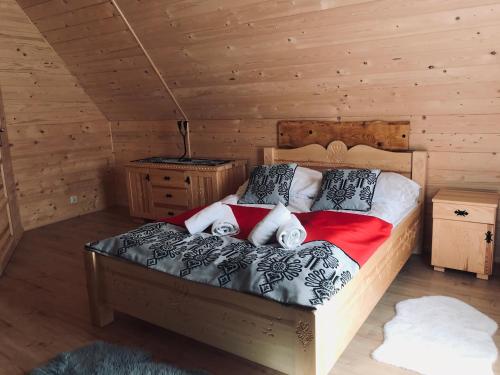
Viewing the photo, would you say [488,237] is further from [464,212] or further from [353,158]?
[353,158]

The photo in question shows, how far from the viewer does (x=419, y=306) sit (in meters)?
2.56

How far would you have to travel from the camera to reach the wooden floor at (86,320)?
2139mm

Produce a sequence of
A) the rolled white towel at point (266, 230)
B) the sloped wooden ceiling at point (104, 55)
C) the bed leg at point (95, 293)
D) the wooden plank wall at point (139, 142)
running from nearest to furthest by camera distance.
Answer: the rolled white towel at point (266, 230) → the bed leg at point (95, 293) → the sloped wooden ceiling at point (104, 55) → the wooden plank wall at point (139, 142)

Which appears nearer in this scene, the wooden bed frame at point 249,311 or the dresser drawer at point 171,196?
the wooden bed frame at point 249,311

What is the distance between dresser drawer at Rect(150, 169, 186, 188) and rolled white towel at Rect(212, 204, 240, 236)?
1725 millimetres

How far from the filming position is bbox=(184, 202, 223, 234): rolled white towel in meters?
2.50

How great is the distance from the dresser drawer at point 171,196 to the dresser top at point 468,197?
2.35m

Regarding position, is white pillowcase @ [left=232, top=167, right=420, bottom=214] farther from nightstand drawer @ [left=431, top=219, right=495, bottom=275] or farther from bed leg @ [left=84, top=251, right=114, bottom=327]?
bed leg @ [left=84, top=251, right=114, bottom=327]

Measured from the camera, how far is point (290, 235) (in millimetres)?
2199

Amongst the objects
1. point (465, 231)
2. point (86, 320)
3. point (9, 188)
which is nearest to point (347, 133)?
point (465, 231)

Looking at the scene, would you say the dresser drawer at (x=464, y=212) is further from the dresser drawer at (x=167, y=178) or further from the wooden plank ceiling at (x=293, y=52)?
the dresser drawer at (x=167, y=178)

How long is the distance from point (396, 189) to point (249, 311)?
172 cm

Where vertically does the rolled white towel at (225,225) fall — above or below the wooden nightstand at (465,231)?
above

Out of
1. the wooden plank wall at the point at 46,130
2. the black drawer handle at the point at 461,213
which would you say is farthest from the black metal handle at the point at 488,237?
the wooden plank wall at the point at 46,130
